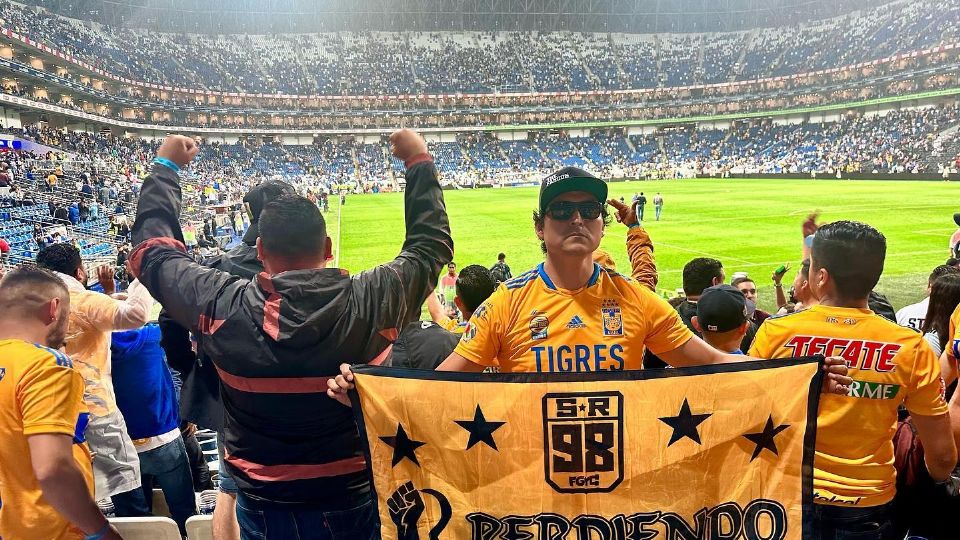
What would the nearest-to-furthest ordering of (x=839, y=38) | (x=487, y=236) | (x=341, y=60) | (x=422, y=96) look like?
(x=487, y=236) → (x=839, y=38) → (x=422, y=96) → (x=341, y=60)

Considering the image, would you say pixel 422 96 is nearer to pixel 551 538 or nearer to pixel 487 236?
pixel 487 236

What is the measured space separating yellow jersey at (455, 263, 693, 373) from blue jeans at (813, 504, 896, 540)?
38.9 inches

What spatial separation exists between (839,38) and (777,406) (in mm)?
93378

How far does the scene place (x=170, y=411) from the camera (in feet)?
15.1

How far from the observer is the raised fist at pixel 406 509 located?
8.30 feet

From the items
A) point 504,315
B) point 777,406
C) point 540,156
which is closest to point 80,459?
point 504,315

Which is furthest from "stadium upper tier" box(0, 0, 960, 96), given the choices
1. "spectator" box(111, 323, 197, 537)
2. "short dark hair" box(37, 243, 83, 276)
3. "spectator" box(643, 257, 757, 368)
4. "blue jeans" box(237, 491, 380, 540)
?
"blue jeans" box(237, 491, 380, 540)

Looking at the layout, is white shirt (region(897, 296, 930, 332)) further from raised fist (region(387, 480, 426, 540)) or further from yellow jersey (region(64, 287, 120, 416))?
yellow jersey (region(64, 287, 120, 416))

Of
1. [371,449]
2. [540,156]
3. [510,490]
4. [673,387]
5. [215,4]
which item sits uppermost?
[215,4]

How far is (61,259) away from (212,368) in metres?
1.88

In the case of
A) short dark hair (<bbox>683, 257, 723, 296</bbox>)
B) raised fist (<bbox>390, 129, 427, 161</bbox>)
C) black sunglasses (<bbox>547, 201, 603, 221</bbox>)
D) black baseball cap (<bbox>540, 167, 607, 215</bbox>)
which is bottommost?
short dark hair (<bbox>683, 257, 723, 296</bbox>)

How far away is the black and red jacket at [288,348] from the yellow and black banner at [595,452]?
0.17 meters

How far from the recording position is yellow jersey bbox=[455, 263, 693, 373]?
2.77 meters

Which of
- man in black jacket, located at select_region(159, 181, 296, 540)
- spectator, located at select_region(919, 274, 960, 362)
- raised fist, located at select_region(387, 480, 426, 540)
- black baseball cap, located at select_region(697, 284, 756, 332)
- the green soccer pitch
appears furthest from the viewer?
the green soccer pitch
